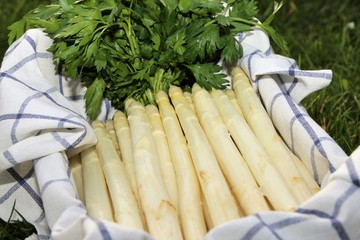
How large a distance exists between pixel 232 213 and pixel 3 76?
26.8 inches

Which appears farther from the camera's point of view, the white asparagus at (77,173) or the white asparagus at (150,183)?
the white asparagus at (77,173)

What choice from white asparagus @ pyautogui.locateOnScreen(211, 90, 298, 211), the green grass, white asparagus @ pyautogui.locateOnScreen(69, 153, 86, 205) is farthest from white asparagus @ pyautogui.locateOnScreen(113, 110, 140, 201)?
the green grass

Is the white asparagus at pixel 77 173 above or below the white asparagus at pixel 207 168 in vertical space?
below

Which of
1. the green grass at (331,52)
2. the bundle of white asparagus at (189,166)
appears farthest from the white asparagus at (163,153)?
the green grass at (331,52)

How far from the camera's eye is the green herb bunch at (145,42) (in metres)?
1.71

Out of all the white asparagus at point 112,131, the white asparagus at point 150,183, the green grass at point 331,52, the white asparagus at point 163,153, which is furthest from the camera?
the green grass at point 331,52

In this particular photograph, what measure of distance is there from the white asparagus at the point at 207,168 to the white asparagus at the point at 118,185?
15cm

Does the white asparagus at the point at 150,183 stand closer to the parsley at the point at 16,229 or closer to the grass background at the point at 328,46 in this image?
the parsley at the point at 16,229

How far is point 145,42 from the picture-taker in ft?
5.80

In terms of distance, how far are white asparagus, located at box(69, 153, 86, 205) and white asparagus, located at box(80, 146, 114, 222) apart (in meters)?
0.03

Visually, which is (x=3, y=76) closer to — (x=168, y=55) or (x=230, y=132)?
(x=168, y=55)

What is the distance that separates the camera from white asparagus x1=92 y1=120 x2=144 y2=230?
1402 mm

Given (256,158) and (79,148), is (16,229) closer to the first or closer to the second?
(79,148)

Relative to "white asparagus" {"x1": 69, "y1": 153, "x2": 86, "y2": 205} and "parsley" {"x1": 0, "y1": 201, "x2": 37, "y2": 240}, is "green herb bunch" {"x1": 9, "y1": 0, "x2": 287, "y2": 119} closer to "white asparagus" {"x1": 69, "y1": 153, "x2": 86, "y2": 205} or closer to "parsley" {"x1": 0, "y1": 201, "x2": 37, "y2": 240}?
"white asparagus" {"x1": 69, "y1": 153, "x2": 86, "y2": 205}
